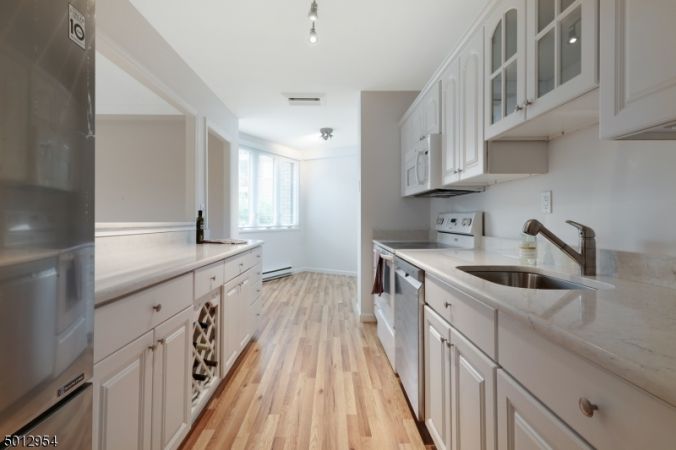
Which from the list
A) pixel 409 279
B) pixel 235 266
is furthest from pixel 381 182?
pixel 235 266

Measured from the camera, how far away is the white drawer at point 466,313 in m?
0.91

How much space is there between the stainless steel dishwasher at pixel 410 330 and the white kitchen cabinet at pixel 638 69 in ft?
3.22

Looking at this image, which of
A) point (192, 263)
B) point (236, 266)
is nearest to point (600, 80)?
point (192, 263)

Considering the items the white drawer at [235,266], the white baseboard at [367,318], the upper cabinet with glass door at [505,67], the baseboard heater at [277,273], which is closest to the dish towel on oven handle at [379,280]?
the white baseboard at [367,318]

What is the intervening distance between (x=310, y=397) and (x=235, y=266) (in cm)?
97

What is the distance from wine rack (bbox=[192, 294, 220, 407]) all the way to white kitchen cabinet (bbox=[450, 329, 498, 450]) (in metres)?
1.24

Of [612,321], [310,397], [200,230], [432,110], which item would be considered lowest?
[310,397]

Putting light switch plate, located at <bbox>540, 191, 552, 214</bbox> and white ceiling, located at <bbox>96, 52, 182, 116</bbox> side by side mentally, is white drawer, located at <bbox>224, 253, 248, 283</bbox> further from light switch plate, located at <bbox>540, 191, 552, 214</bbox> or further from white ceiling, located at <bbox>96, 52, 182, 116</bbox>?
light switch plate, located at <bbox>540, 191, 552, 214</bbox>

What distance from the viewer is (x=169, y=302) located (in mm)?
1242

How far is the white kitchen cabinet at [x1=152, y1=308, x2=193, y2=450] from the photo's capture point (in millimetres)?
1166

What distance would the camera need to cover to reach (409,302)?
1712 millimetres

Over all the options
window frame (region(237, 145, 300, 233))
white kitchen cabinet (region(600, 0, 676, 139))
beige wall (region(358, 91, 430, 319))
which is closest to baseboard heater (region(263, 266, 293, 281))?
window frame (region(237, 145, 300, 233))

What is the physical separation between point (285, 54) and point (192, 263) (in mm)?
1974

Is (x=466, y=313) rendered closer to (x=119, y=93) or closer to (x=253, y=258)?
(x=253, y=258)
